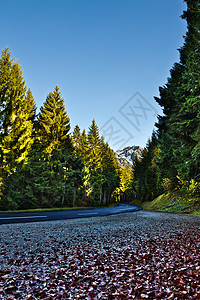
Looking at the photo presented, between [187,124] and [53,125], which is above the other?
[53,125]

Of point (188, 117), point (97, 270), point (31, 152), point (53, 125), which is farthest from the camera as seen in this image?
point (53, 125)

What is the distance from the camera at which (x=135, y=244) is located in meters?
4.20

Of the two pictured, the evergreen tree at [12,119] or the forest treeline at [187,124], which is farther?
the evergreen tree at [12,119]

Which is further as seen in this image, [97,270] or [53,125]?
[53,125]

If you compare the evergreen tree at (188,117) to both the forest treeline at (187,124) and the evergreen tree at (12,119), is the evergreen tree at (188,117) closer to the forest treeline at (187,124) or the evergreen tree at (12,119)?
the forest treeline at (187,124)

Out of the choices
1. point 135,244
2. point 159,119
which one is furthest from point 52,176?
point 135,244

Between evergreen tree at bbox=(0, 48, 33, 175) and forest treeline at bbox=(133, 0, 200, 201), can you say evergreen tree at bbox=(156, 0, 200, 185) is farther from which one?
evergreen tree at bbox=(0, 48, 33, 175)

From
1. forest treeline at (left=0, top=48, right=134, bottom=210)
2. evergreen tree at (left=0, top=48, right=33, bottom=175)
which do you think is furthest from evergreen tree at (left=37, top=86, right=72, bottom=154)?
evergreen tree at (left=0, top=48, right=33, bottom=175)

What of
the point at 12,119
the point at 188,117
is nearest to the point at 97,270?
the point at 188,117

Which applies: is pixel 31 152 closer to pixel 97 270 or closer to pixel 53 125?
pixel 53 125

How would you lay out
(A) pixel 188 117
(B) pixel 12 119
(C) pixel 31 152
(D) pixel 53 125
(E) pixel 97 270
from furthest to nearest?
(D) pixel 53 125 < (C) pixel 31 152 < (B) pixel 12 119 < (A) pixel 188 117 < (E) pixel 97 270

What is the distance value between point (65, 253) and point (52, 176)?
19125 mm

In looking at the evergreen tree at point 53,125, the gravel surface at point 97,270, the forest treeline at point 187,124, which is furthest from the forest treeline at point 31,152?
the gravel surface at point 97,270

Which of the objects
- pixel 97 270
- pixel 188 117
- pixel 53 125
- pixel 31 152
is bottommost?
pixel 97 270
